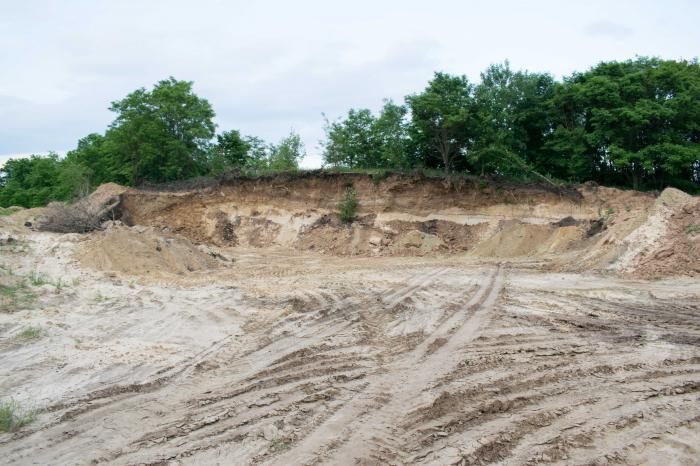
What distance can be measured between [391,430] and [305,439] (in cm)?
72

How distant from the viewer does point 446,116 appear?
2156 cm

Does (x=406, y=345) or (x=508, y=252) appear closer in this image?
(x=406, y=345)

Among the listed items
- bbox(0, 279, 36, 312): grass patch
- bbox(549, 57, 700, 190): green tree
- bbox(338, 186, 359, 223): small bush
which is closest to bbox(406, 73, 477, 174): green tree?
bbox(338, 186, 359, 223): small bush

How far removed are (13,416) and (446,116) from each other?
774 inches

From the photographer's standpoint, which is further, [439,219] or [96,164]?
[96,164]

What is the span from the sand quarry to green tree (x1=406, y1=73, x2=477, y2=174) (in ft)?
25.0

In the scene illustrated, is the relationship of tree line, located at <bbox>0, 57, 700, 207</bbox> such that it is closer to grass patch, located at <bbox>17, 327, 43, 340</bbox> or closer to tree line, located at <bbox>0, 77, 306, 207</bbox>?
tree line, located at <bbox>0, 77, 306, 207</bbox>

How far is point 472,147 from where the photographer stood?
22.8m

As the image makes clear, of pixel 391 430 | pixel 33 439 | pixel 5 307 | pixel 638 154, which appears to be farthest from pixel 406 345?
pixel 638 154

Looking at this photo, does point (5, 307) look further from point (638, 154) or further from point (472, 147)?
point (638, 154)

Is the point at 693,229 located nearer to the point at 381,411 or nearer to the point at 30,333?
the point at 381,411

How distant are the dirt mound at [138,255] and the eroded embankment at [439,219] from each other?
7937 mm

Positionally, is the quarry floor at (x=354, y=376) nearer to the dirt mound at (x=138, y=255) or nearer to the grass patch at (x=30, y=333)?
the grass patch at (x=30, y=333)

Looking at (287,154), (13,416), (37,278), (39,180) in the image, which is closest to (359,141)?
(287,154)
